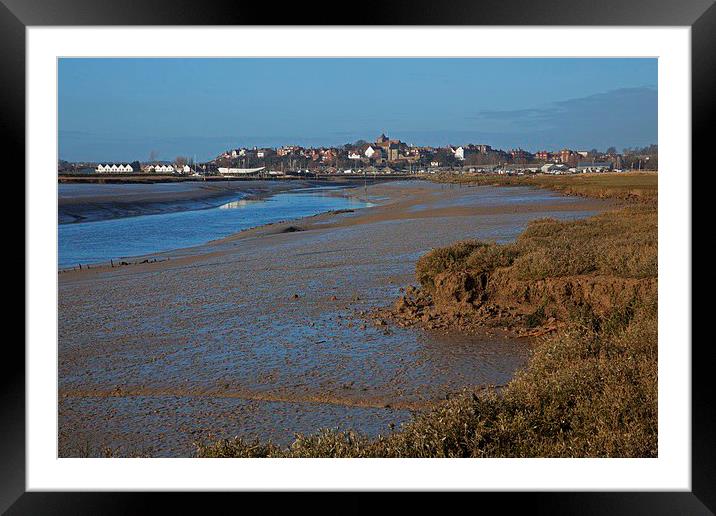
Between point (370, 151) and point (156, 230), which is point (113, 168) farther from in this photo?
point (370, 151)

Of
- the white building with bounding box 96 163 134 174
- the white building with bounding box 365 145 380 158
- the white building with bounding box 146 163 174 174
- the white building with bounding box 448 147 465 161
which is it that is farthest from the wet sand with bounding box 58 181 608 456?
the white building with bounding box 146 163 174 174

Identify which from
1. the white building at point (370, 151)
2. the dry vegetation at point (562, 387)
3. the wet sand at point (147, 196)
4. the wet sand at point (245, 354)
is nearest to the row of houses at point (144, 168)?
the wet sand at point (147, 196)

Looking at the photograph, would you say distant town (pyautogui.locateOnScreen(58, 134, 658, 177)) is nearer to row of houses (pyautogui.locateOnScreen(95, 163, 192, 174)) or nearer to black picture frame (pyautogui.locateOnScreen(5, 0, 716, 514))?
row of houses (pyautogui.locateOnScreen(95, 163, 192, 174))

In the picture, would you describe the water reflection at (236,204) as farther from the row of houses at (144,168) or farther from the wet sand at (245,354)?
the wet sand at (245,354)
